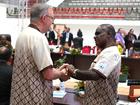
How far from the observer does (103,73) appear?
208cm

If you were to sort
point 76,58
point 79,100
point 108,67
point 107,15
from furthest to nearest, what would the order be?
point 107,15 → point 76,58 → point 79,100 → point 108,67

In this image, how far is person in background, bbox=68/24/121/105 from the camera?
2092 millimetres

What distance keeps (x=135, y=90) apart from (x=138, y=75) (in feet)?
7.65

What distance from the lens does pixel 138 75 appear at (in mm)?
5285

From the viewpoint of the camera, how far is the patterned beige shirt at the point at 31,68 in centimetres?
206

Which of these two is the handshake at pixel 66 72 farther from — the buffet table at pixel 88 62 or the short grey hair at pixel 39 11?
the buffet table at pixel 88 62

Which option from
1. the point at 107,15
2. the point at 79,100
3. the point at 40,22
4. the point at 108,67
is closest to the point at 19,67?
the point at 40,22

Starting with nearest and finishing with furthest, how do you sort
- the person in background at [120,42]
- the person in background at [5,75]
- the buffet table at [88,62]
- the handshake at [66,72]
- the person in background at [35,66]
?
the person in background at [35,66]
the handshake at [66,72]
the person in background at [5,75]
the person in background at [120,42]
the buffet table at [88,62]

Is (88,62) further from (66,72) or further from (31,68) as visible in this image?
(31,68)

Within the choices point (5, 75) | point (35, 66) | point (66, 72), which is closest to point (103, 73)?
point (66, 72)

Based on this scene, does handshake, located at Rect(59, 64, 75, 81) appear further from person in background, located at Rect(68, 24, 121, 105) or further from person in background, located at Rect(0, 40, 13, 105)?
person in background, located at Rect(0, 40, 13, 105)

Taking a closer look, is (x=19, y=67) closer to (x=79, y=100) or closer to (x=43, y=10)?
(x=43, y=10)

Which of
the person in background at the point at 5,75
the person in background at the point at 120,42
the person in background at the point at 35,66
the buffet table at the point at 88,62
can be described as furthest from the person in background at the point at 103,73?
the buffet table at the point at 88,62

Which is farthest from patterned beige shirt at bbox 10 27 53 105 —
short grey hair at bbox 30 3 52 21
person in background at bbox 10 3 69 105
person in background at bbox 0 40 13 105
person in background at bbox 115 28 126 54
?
person in background at bbox 115 28 126 54
